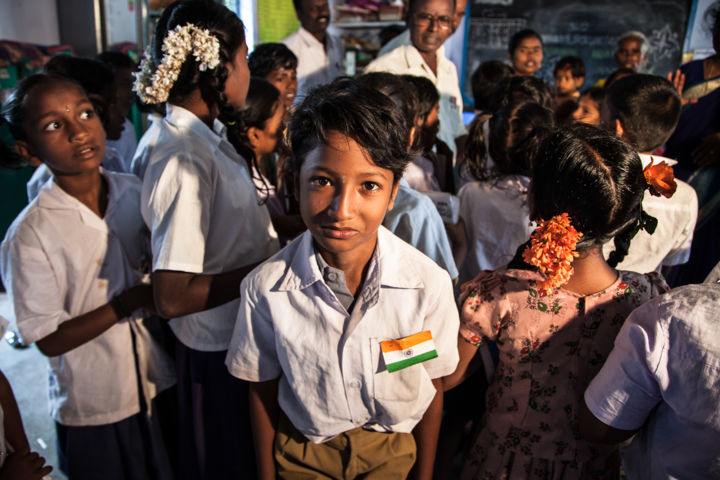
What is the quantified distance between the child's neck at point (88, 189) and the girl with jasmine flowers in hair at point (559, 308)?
1158mm

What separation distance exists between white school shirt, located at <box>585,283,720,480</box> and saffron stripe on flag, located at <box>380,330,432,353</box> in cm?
38

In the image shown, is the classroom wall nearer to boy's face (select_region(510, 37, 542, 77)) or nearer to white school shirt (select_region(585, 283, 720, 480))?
boy's face (select_region(510, 37, 542, 77))

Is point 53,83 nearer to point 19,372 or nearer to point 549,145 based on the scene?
point 549,145

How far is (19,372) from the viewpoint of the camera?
2.54 m

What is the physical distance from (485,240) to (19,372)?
8.48ft

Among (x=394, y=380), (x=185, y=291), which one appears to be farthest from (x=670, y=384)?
(x=185, y=291)

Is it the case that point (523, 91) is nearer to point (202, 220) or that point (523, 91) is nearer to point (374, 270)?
point (374, 270)

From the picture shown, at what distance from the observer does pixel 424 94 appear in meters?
2.05

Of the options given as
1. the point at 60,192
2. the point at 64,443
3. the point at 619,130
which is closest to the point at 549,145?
the point at 619,130

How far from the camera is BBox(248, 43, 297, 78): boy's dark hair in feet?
7.94

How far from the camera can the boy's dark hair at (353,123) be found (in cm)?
96

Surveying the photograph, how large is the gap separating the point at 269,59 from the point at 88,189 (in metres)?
1.31

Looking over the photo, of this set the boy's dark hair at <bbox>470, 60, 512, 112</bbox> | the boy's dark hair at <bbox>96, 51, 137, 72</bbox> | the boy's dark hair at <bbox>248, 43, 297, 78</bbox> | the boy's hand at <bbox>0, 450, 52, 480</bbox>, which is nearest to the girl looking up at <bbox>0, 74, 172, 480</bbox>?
the boy's hand at <bbox>0, 450, 52, 480</bbox>

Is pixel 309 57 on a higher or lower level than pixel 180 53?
higher
